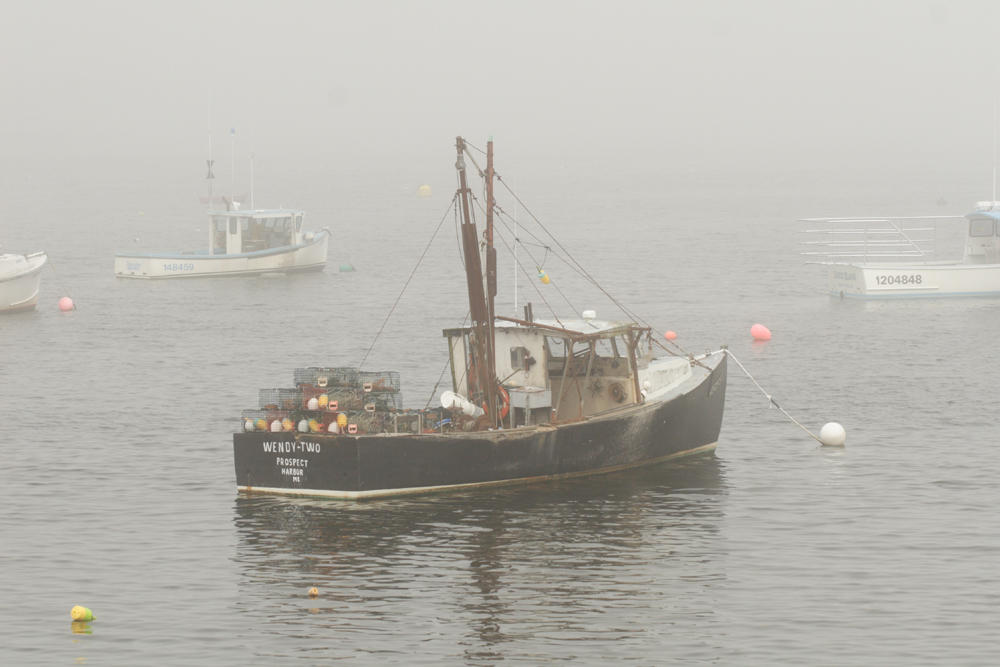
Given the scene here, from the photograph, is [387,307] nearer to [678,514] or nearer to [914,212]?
[678,514]

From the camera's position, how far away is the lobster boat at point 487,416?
1543 inches

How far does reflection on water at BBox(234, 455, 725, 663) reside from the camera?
30.6m

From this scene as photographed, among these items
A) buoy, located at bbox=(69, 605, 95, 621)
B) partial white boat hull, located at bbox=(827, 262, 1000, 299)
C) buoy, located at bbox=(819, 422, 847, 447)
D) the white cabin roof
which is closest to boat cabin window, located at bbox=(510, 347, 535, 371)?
buoy, located at bbox=(819, 422, 847, 447)

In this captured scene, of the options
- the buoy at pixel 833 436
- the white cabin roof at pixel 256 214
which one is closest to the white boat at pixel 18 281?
the white cabin roof at pixel 256 214

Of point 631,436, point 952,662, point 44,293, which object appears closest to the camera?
point 952,662

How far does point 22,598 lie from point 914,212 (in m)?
178

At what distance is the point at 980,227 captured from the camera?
86688mm

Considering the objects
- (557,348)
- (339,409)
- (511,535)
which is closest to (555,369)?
(557,348)

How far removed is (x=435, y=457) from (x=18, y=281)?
5038cm

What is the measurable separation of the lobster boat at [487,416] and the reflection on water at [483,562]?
2.29ft

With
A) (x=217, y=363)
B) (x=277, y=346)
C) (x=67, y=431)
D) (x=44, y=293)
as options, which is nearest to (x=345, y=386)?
(x=67, y=431)

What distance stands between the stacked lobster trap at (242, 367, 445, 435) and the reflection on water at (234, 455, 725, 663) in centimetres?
205

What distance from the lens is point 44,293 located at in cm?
9506

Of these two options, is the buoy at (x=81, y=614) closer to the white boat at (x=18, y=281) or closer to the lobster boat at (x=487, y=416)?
the lobster boat at (x=487, y=416)
